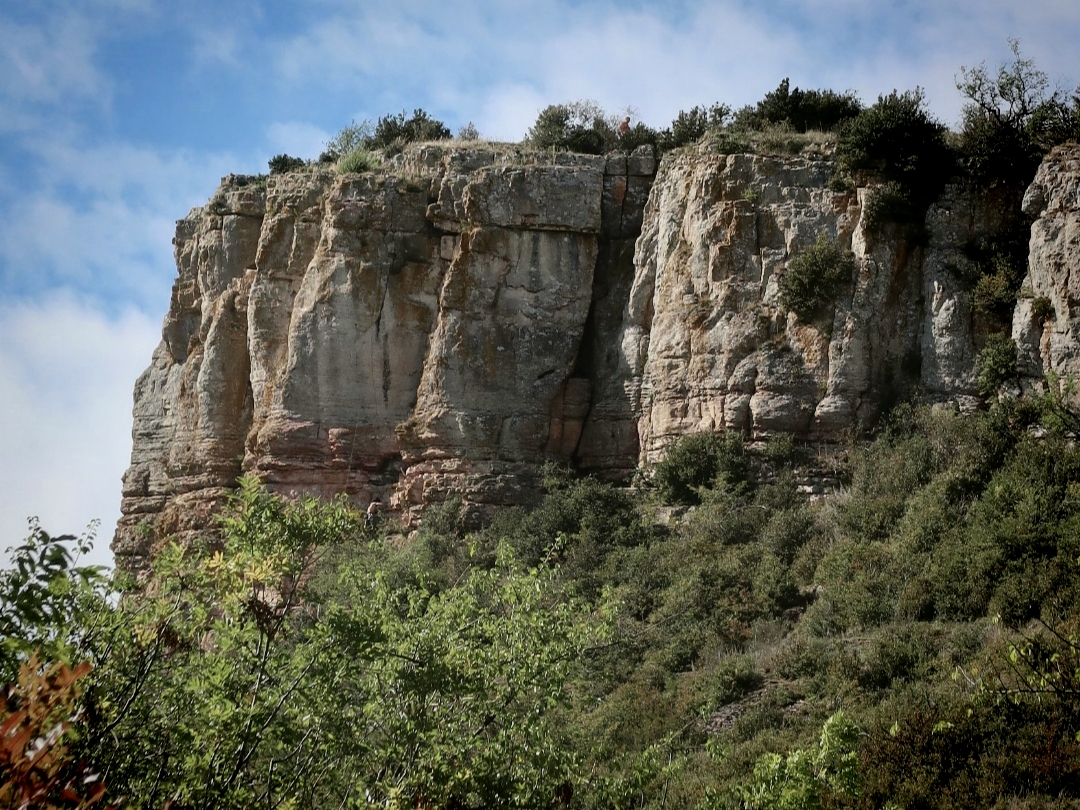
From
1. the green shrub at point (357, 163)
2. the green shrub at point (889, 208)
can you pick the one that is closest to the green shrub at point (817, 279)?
the green shrub at point (889, 208)

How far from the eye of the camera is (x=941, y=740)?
1295cm

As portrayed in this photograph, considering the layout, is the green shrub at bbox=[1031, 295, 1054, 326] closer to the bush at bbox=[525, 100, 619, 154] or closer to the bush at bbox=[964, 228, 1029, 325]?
the bush at bbox=[964, 228, 1029, 325]

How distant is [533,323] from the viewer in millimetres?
25625

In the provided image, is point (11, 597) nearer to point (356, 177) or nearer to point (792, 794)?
point (792, 794)

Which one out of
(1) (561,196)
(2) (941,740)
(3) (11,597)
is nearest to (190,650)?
(3) (11,597)

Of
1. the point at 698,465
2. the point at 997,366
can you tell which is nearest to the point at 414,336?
the point at 698,465

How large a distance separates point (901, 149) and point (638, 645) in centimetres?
1157

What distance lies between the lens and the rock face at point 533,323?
22562mm

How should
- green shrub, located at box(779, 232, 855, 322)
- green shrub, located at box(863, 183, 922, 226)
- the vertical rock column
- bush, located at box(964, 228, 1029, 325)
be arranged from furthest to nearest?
the vertical rock column < green shrub, located at box(863, 183, 922, 226) < green shrub, located at box(779, 232, 855, 322) < bush, located at box(964, 228, 1029, 325)

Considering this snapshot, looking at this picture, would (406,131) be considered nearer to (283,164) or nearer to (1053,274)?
(283,164)

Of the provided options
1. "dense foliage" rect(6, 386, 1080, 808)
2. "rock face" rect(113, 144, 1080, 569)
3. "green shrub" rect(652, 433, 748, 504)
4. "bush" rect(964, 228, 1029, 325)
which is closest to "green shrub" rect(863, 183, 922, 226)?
"rock face" rect(113, 144, 1080, 569)

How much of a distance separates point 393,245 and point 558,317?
4239 mm

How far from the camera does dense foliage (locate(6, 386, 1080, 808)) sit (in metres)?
7.92

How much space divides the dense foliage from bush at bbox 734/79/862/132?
8.45 meters
